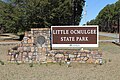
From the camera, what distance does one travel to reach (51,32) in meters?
15.6

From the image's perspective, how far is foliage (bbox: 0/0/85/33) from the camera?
3828 cm

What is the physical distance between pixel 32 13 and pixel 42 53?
23.3 m

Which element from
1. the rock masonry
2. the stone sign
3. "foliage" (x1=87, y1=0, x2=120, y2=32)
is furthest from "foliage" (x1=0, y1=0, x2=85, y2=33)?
"foliage" (x1=87, y1=0, x2=120, y2=32)

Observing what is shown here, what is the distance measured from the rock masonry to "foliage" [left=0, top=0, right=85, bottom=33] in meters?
22.1

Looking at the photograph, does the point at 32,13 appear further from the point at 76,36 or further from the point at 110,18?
the point at 110,18

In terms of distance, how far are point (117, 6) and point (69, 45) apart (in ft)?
Result: 315

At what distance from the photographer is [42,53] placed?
50.6 feet

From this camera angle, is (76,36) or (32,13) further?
(32,13)

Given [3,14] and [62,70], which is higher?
[3,14]

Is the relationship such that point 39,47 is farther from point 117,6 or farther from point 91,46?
point 117,6

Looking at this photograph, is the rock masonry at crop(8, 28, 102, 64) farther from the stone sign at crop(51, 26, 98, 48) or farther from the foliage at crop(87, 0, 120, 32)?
the foliage at crop(87, 0, 120, 32)

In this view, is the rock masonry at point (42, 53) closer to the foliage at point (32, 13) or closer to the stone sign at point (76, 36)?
the stone sign at point (76, 36)

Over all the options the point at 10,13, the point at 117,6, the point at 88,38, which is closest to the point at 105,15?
the point at 117,6

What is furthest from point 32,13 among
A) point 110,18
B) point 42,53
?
point 110,18
